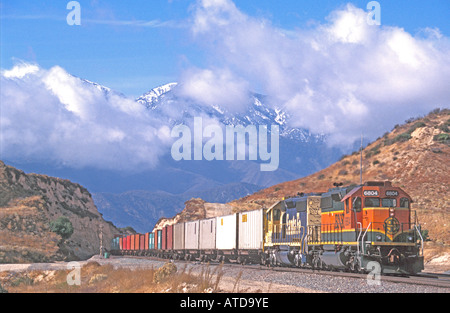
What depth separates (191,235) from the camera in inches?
2276

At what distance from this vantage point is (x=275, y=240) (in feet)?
126

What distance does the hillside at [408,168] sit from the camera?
83.2 meters

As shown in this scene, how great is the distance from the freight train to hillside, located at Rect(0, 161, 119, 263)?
33616 millimetres

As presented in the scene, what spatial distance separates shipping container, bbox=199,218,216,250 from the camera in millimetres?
51162

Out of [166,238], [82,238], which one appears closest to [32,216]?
[82,238]

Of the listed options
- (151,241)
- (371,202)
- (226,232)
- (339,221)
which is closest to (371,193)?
(371,202)

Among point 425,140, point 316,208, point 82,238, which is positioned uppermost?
point 425,140

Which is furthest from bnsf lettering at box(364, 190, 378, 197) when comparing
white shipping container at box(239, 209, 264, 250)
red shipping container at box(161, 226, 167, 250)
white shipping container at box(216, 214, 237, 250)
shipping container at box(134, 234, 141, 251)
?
shipping container at box(134, 234, 141, 251)

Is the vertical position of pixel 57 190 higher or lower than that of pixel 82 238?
higher

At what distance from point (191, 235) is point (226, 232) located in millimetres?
10379

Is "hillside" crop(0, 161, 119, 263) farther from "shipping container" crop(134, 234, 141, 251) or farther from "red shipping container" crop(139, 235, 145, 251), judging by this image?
"red shipping container" crop(139, 235, 145, 251)

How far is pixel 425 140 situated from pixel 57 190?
71569 millimetres
